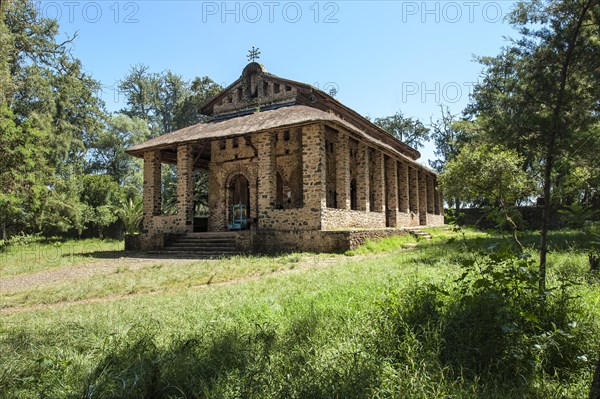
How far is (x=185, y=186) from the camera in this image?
17062 millimetres

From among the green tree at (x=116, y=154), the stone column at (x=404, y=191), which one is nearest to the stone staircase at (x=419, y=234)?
the stone column at (x=404, y=191)

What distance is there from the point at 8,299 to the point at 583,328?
8.70m

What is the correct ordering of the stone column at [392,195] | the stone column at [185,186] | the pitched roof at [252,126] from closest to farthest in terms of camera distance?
the pitched roof at [252,126] < the stone column at [185,186] < the stone column at [392,195]

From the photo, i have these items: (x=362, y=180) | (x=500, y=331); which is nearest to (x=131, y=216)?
(x=362, y=180)

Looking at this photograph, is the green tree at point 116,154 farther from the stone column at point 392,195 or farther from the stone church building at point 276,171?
the stone column at point 392,195

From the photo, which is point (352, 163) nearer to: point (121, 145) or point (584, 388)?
point (584, 388)

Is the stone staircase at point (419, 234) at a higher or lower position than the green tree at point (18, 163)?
lower

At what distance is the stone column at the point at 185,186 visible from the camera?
16859 millimetres

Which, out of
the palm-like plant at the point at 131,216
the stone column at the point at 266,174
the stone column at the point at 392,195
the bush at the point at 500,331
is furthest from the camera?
the palm-like plant at the point at 131,216

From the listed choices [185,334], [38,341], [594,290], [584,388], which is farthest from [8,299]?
[594,290]

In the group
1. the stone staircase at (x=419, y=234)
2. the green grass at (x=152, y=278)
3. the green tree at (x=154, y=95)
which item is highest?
the green tree at (x=154, y=95)

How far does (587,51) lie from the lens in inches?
434

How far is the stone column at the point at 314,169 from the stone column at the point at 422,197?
14.4 metres

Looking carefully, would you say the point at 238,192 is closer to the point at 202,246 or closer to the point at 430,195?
the point at 202,246
